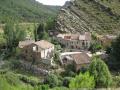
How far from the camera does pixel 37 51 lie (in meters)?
51.9

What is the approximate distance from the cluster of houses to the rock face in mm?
9498

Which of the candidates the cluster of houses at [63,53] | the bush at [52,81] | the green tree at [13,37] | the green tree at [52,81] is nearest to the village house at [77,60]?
the cluster of houses at [63,53]

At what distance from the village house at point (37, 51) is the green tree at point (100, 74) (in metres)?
8.15

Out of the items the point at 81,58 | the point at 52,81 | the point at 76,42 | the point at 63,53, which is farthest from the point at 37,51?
the point at 76,42

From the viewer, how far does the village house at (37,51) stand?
51781 mm

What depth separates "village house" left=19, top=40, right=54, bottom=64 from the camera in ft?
170

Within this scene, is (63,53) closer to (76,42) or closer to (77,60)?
(77,60)

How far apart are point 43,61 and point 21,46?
5.92 meters

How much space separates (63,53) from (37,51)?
12.6 feet

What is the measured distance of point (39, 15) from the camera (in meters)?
150

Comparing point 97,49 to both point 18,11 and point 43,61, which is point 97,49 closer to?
point 43,61

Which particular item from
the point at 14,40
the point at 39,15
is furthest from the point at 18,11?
the point at 14,40

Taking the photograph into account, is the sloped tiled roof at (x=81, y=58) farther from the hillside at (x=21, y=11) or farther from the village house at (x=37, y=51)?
the hillside at (x=21, y=11)

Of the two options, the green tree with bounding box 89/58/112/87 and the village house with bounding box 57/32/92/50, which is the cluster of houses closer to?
the village house with bounding box 57/32/92/50
